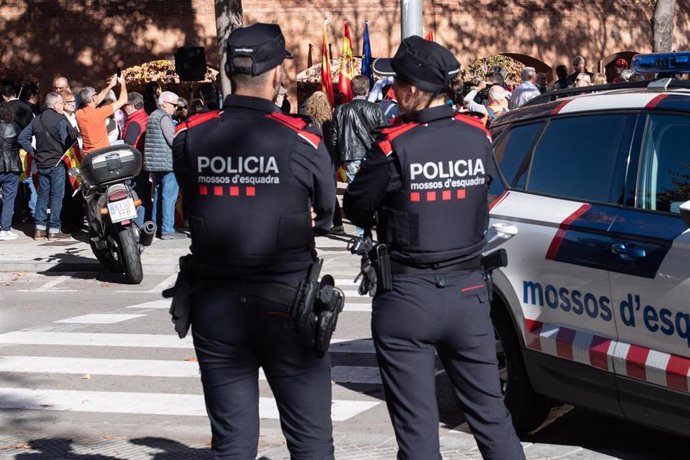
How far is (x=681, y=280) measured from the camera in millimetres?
5188

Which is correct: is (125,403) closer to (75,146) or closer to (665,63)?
(665,63)

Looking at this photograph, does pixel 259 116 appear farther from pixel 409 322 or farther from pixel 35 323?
pixel 35 323

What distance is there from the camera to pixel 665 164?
5.63 metres

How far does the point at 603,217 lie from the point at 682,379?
873 mm

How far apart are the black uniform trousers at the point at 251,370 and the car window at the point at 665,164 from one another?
203 cm

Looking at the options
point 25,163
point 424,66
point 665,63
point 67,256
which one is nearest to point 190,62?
point 25,163

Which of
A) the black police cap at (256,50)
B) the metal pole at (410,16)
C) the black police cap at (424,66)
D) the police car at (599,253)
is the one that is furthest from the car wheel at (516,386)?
the metal pole at (410,16)

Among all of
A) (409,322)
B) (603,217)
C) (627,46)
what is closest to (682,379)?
(603,217)

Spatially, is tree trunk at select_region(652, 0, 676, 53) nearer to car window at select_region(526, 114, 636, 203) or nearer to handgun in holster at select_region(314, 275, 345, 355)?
car window at select_region(526, 114, 636, 203)

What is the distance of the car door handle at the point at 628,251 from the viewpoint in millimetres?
5419

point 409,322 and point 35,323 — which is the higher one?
point 409,322

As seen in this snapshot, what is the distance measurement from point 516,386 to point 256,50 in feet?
8.77

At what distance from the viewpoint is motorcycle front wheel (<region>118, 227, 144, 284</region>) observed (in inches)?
484

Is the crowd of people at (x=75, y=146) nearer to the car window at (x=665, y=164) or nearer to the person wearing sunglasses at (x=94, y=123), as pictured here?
the person wearing sunglasses at (x=94, y=123)
